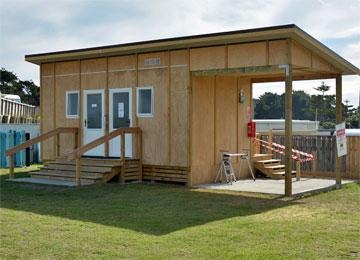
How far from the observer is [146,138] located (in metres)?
14.8

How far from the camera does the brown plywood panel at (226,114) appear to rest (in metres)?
15.0

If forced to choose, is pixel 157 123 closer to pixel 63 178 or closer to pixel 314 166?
pixel 63 178

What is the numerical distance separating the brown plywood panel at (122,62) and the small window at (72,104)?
1670 millimetres

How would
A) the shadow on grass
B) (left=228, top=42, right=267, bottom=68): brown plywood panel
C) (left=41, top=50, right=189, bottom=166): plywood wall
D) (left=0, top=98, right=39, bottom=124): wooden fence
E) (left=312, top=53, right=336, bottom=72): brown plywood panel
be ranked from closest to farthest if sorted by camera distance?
the shadow on grass < (left=228, top=42, right=267, bottom=68): brown plywood panel < (left=312, top=53, right=336, bottom=72): brown plywood panel < (left=41, top=50, right=189, bottom=166): plywood wall < (left=0, top=98, right=39, bottom=124): wooden fence

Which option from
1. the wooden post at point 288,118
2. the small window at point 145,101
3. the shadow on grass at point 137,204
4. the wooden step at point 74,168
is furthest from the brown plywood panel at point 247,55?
the wooden step at point 74,168

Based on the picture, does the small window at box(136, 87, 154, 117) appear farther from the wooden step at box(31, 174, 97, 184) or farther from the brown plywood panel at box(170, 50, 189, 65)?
the wooden step at box(31, 174, 97, 184)

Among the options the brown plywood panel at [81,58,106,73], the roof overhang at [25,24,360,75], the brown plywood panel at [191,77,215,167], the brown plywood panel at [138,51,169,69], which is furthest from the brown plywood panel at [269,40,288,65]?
the brown plywood panel at [81,58,106,73]

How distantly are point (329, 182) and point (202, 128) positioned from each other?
402 cm

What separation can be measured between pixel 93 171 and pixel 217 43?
15.3 ft

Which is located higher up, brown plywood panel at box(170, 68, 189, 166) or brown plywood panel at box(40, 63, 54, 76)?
brown plywood panel at box(40, 63, 54, 76)

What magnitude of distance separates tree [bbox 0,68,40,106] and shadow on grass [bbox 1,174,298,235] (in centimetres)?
3627

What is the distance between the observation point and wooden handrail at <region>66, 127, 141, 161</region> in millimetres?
13234

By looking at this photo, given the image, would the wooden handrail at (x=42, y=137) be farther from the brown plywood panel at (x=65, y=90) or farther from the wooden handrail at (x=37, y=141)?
the brown plywood panel at (x=65, y=90)

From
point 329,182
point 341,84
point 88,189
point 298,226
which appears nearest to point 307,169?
point 329,182
